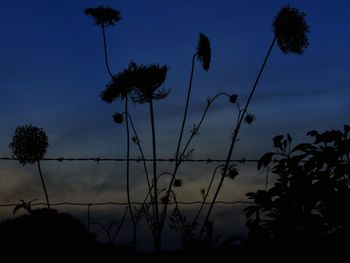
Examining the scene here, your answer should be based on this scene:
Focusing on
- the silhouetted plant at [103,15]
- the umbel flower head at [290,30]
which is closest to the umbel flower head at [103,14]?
the silhouetted plant at [103,15]

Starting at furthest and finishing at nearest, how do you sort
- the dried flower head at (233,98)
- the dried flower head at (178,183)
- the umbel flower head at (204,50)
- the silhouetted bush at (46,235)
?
the dried flower head at (233,98) → the dried flower head at (178,183) → the umbel flower head at (204,50) → the silhouetted bush at (46,235)

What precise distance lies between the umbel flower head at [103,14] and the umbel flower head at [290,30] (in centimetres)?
196

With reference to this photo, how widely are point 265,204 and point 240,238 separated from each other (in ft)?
2.47

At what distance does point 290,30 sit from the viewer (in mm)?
6273

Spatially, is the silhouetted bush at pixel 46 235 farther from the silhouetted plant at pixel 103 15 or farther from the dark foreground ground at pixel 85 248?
the silhouetted plant at pixel 103 15

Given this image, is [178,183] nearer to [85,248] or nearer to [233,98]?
[233,98]

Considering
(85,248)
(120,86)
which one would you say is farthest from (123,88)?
(85,248)

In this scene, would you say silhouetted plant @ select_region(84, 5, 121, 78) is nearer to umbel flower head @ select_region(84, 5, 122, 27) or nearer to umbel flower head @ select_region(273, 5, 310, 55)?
umbel flower head @ select_region(84, 5, 122, 27)

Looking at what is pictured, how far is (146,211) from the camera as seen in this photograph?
588 cm

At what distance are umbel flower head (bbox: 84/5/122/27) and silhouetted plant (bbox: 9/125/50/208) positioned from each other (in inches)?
69.5

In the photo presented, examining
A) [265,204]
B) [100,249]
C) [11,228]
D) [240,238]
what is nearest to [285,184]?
[265,204]

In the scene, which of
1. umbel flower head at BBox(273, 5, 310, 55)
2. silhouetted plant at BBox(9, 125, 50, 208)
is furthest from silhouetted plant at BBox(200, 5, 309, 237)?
silhouetted plant at BBox(9, 125, 50, 208)

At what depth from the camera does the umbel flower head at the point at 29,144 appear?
5.76 m

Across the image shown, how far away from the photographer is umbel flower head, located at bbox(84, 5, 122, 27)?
6805mm
